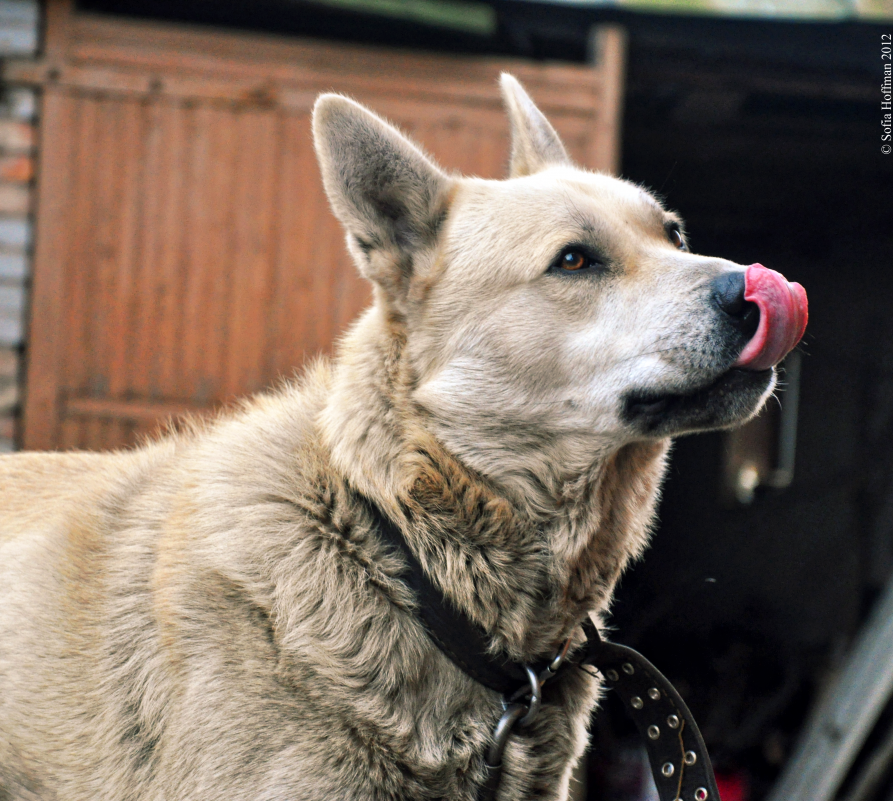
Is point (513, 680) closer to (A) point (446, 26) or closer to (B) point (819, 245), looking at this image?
(A) point (446, 26)

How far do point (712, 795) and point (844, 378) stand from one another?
7.16 meters

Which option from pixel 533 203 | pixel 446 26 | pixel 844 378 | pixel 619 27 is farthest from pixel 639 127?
pixel 533 203

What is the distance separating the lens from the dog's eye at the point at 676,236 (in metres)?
2.26

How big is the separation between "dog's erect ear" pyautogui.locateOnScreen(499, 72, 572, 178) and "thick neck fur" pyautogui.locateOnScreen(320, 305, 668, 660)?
78cm

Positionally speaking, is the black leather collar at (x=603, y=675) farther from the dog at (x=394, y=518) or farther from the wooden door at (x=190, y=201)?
the wooden door at (x=190, y=201)

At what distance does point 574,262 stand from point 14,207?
3601 mm

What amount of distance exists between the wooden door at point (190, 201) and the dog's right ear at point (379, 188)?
2.62 metres

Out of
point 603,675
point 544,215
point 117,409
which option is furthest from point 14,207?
point 603,675

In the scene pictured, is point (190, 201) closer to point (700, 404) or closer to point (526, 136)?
point (526, 136)

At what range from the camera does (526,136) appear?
2482 millimetres

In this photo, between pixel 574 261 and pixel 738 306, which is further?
pixel 574 261

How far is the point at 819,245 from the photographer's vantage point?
8.24 metres

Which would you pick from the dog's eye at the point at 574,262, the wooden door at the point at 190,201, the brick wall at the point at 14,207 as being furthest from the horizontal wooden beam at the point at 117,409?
the dog's eye at the point at 574,262

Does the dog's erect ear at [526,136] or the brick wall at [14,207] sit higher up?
the dog's erect ear at [526,136]
